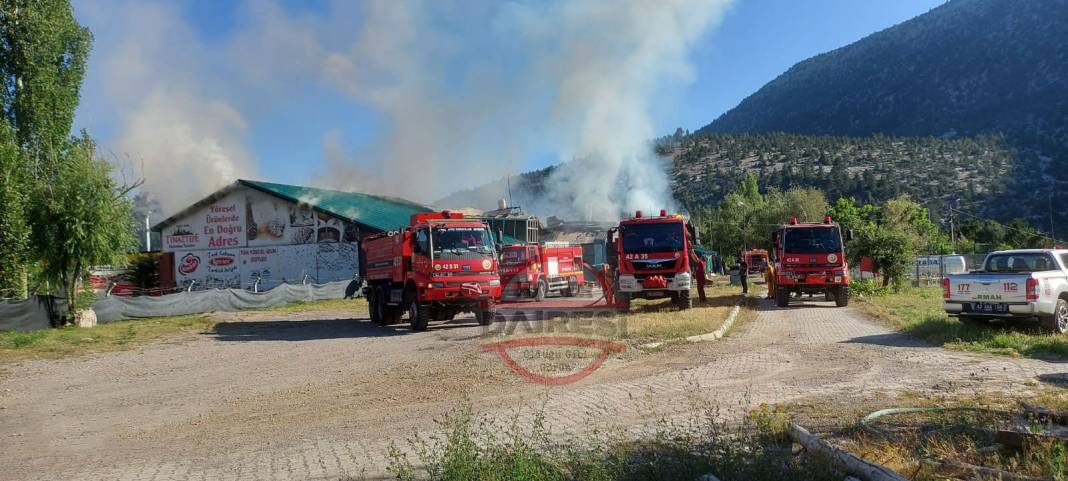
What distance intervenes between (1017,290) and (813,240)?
920 centimetres

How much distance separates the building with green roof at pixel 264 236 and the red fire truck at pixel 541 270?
861cm

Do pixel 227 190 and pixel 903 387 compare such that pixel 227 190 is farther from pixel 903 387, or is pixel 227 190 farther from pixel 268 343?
pixel 903 387

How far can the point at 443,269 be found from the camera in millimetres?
16453

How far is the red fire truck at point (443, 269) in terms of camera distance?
54.0 feet

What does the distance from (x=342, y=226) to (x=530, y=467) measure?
31.6 metres

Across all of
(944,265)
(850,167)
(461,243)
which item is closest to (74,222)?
(461,243)

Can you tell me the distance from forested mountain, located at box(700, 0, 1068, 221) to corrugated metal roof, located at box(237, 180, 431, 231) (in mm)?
58455

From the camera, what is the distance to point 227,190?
119 feet

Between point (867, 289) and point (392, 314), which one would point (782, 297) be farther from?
point (392, 314)

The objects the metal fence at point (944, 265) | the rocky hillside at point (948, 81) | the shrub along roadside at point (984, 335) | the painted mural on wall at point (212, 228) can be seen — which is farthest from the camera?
the rocky hillside at point (948, 81)

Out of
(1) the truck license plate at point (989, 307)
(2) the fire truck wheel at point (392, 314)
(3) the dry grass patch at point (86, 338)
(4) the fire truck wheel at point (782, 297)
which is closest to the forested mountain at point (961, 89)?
(4) the fire truck wheel at point (782, 297)

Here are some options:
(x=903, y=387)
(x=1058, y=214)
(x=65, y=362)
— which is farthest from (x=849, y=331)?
(x=1058, y=214)

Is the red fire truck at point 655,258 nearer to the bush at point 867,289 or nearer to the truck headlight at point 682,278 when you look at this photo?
the truck headlight at point 682,278

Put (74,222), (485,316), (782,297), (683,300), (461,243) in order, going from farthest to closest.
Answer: (782,297), (74,222), (683,300), (485,316), (461,243)
